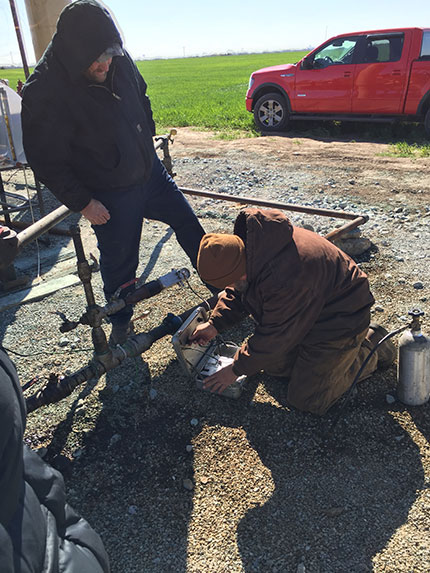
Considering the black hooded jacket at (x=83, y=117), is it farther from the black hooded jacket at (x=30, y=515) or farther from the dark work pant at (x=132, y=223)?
the black hooded jacket at (x=30, y=515)

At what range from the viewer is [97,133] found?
3.24 m

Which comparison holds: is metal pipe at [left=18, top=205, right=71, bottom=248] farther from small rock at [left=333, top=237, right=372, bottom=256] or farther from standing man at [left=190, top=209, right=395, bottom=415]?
small rock at [left=333, top=237, right=372, bottom=256]

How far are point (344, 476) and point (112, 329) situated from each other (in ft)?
6.85

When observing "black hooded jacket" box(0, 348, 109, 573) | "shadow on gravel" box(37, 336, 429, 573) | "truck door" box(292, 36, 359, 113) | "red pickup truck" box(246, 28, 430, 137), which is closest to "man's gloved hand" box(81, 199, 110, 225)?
"shadow on gravel" box(37, 336, 429, 573)

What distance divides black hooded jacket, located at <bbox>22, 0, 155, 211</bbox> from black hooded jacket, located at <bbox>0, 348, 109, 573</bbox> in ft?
6.67

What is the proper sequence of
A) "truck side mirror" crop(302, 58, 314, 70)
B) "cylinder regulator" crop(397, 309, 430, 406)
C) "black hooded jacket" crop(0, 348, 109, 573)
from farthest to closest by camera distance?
"truck side mirror" crop(302, 58, 314, 70), "cylinder regulator" crop(397, 309, 430, 406), "black hooded jacket" crop(0, 348, 109, 573)

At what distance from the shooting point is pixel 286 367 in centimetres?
335

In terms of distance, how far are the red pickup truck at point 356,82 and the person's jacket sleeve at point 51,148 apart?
29.0 feet

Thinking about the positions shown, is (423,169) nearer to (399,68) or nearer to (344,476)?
(399,68)

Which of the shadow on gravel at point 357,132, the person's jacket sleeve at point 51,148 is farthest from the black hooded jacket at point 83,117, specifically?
the shadow on gravel at point 357,132

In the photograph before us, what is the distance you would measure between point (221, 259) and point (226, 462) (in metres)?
1.23

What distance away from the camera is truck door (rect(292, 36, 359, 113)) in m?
10.6

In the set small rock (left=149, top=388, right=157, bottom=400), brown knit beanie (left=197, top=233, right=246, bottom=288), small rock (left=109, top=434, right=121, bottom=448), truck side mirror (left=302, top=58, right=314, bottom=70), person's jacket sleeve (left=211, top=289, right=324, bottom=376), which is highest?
truck side mirror (left=302, top=58, right=314, bottom=70)

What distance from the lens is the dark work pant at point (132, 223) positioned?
11.6 ft
